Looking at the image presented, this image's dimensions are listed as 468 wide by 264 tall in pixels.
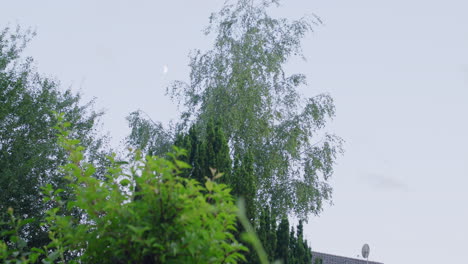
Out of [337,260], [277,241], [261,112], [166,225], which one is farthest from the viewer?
[337,260]

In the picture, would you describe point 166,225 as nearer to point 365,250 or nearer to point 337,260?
point 365,250

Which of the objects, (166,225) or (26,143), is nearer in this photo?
(166,225)

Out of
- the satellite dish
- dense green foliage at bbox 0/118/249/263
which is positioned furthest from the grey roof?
dense green foliage at bbox 0/118/249/263

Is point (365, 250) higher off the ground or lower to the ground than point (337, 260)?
lower

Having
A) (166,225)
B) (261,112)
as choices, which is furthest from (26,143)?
(166,225)

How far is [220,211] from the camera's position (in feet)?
14.4

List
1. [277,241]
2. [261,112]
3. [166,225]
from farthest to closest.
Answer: [261,112] < [277,241] < [166,225]

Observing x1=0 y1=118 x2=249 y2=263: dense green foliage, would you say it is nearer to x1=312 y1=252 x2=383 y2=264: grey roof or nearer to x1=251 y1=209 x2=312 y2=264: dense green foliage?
x1=251 y1=209 x2=312 y2=264: dense green foliage

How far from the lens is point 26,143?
23625 millimetres

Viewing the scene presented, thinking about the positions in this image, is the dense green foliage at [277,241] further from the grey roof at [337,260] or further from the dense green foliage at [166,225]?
the grey roof at [337,260]

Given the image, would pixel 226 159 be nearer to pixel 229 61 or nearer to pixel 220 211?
pixel 220 211

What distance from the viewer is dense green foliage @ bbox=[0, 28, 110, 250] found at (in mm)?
22578

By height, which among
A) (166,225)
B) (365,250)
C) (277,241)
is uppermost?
(365,250)

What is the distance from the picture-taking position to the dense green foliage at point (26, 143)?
74.1ft
